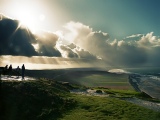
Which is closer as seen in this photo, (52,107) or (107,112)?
(107,112)

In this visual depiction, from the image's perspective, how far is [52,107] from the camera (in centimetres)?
3256

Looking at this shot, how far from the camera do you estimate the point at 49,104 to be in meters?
33.2

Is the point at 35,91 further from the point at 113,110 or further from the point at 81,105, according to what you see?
the point at 113,110

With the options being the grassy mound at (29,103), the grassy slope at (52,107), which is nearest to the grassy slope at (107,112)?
the grassy slope at (52,107)

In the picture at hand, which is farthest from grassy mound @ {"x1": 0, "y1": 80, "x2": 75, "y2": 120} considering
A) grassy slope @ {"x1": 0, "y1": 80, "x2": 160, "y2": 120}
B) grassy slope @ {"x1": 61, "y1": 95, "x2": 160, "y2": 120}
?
grassy slope @ {"x1": 61, "y1": 95, "x2": 160, "y2": 120}

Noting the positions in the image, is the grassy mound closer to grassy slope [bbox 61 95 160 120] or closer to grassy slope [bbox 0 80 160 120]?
grassy slope [bbox 0 80 160 120]

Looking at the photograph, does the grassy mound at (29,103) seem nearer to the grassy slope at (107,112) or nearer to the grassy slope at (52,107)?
the grassy slope at (52,107)

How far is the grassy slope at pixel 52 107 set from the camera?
2958 cm

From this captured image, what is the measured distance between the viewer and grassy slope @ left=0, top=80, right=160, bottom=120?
29.6 m

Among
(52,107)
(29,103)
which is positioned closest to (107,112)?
(52,107)

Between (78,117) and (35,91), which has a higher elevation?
(35,91)

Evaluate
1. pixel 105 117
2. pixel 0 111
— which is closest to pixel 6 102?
pixel 0 111

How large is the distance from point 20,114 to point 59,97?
27.1 feet

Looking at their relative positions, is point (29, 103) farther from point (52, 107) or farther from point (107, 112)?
point (107, 112)
